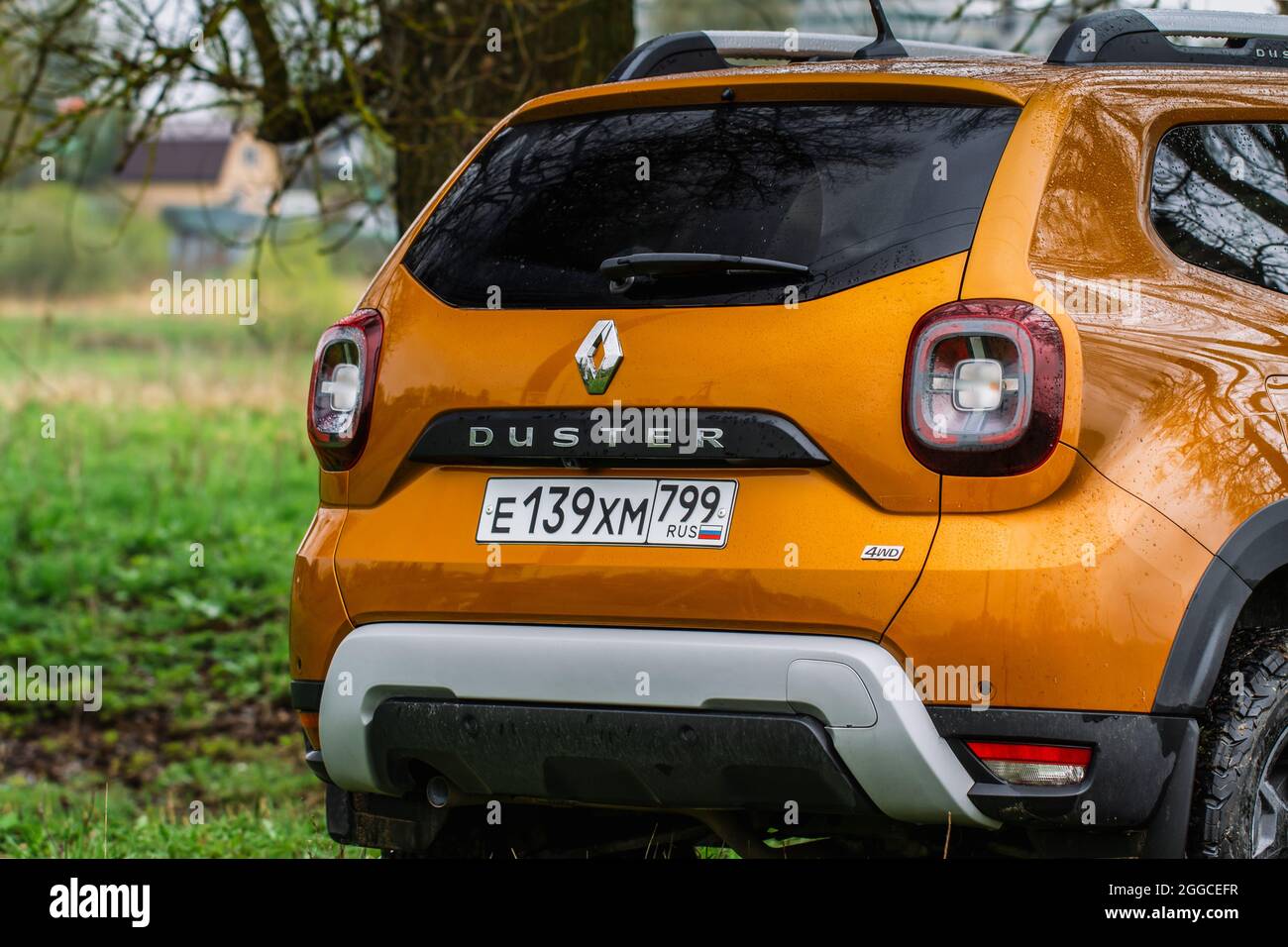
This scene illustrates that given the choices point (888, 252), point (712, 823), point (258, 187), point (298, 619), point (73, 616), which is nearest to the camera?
point (888, 252)

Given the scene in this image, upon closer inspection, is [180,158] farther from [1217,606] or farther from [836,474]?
[1217,606]

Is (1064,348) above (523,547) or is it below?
above

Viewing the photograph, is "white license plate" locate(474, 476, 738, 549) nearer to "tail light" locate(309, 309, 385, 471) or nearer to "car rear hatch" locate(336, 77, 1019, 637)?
"car rear hatch" locate(336, 77, 1019, 637)

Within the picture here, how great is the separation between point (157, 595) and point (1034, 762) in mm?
9331

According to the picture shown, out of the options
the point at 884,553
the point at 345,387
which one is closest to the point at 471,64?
the point at 345,387

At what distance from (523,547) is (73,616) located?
8339 mm

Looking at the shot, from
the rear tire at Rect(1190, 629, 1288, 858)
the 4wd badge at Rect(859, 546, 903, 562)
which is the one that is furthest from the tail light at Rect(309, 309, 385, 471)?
the rear tire at Rect(1190, 629, 1288, 858)

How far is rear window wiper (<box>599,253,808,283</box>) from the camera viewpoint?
3.24 m

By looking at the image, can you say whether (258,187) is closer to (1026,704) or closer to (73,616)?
(73,616)

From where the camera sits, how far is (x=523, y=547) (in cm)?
337

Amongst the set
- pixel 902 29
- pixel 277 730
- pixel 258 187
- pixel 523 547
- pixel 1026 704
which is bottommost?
pixel 277 730

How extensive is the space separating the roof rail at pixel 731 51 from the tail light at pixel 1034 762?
6.81ft

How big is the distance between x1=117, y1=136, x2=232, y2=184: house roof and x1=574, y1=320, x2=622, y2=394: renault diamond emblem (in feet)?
18.3
